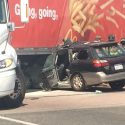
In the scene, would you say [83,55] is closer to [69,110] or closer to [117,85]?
[117,85]

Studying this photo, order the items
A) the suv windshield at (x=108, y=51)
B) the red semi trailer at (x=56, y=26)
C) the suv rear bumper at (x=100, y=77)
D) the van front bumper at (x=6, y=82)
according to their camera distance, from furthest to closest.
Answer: the suv windshield at (x=108, y=51) → the red semi trailer at (x=56, y=26) → the suv rear bumper at (x=100, y=77) → the van front bumper at (x=6, y=82)

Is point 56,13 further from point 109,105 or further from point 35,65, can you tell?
point 109,105

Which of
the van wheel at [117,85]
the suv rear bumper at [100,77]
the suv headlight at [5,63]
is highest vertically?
the suv headlight at [5,63]

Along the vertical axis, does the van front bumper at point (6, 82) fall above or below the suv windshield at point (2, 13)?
below

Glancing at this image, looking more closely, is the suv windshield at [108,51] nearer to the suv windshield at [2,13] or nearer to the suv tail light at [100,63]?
the suv tail light at [100,63]

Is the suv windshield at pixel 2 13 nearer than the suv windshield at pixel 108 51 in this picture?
Yes

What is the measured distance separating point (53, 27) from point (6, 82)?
253 inches

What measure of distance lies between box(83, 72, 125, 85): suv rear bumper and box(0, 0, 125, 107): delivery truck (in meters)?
1.18

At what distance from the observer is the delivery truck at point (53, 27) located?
677 inches

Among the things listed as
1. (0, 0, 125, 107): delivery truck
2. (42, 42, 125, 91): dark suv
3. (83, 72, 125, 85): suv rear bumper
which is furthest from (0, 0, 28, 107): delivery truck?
(42, 42, 125, 91): dark suv

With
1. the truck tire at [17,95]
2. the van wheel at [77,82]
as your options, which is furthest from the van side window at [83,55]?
the truck tire at [17,95]

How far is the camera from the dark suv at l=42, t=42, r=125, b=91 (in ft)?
56.2

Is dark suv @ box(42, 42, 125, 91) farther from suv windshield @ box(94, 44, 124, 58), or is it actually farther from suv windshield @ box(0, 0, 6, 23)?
suv windshield @ box(0, 0, 6, 23)

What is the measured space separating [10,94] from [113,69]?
5060 millimetres
